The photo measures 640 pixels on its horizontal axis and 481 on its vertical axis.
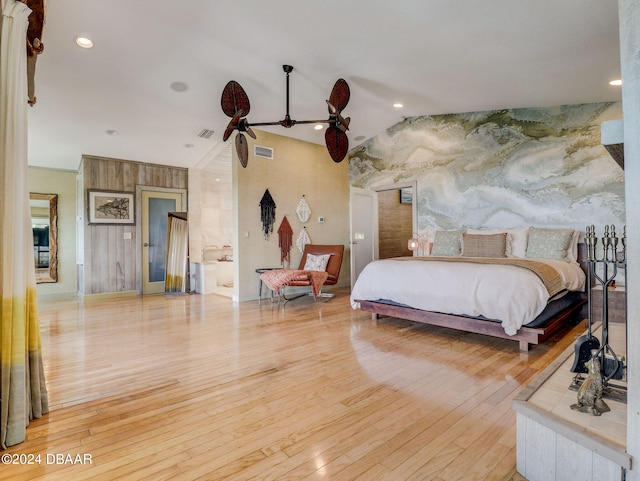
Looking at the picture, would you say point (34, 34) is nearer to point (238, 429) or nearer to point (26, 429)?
point (26, 429)

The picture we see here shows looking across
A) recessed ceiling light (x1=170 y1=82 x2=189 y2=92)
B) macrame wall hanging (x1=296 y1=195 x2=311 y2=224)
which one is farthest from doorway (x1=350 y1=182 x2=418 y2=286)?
recessed ceiling light (x1=170 y1=82 x2=189 y2=92)

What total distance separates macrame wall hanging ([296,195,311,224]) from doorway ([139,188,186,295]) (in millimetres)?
2740

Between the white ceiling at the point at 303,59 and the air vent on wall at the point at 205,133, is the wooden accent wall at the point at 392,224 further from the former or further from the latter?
the air vent on wall at the point at 205,133

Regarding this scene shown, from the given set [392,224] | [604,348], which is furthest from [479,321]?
[392,224]

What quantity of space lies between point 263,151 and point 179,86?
191 cm

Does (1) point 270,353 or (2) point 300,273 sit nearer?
(1) point 270,353

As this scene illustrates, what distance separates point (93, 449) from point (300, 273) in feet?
12.3

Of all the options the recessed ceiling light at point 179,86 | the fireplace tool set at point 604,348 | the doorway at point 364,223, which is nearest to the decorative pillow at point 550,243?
the doorway at point 364,223

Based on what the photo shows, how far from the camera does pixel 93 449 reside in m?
1.67

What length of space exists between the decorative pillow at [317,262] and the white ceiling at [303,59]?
7.80 ft

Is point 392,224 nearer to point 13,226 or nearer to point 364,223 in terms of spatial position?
point 364,223

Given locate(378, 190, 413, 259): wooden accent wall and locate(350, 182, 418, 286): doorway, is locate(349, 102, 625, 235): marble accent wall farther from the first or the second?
locate(378, 190, 413, 259): wooden accent wall

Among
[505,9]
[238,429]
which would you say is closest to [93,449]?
[238,429]

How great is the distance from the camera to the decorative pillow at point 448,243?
16.9 feet
